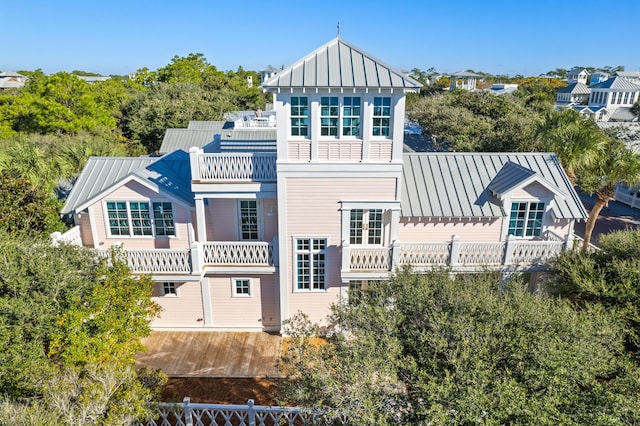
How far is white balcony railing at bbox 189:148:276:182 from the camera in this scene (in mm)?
14914

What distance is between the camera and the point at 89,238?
56.2ft

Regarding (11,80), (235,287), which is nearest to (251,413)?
(235,287)

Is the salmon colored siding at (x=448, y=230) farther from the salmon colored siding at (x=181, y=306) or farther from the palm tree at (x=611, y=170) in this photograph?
the salmon colored siding at (x=181, y=306)

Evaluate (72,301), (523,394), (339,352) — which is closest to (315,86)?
(339,352)

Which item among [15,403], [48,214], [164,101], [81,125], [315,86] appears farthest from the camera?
[164,101]

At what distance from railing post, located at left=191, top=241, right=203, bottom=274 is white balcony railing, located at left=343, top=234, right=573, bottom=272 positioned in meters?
5.72

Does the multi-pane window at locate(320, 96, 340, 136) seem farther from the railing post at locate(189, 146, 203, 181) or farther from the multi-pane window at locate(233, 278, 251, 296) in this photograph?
the multi-pane window at locate(233, 278, 251, 296)

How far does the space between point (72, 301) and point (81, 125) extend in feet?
138

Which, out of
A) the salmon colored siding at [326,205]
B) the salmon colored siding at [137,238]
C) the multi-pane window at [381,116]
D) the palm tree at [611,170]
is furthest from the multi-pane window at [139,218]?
the palm tree at [611,170]

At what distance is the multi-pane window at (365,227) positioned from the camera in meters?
15.7

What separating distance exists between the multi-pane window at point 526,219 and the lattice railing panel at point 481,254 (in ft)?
5.27

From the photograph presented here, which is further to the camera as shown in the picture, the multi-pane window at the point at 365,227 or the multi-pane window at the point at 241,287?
the multi-pane window at the point at 241,287

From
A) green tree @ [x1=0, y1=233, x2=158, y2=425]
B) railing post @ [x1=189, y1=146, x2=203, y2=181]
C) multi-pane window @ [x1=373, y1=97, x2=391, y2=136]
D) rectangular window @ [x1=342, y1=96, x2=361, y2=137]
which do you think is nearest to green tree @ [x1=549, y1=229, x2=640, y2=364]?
multi-pane window @ [x1=373, y1=97, x2=391, y2=136]

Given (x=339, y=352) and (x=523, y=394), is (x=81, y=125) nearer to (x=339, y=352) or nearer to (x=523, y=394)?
(x=339, y=352)
